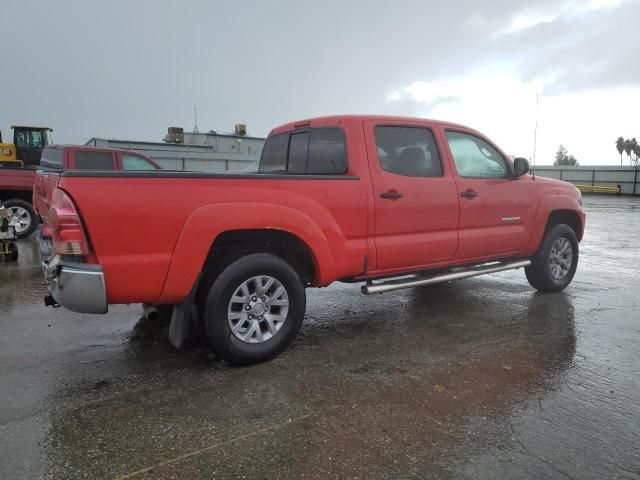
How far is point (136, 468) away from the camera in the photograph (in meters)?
2.41

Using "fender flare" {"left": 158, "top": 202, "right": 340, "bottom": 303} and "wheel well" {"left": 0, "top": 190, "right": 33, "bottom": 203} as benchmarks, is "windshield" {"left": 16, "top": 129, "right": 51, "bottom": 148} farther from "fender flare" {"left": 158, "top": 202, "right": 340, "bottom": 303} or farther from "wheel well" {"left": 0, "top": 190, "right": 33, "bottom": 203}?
"fender flare" {"left": 158, "top": 202, "right": 340, "bottom": 303}

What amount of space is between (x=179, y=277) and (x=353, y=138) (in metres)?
1.93

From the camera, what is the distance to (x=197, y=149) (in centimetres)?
2142

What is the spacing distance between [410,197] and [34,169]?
9.38 meters

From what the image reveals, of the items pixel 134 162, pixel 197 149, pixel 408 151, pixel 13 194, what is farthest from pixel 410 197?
pixel 197 149

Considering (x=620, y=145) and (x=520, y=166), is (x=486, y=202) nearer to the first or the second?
(x=520, y=166)

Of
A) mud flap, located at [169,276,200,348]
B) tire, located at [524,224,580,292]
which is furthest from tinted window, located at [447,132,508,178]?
mud flap, located at [169,276,200,348]

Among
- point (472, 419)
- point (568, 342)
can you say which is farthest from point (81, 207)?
point (568, 342)

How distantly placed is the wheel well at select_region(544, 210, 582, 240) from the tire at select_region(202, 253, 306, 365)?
367 centimetres

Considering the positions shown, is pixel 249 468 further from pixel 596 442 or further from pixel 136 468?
pixel 596 442

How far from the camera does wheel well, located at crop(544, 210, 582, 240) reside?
19.4 feet

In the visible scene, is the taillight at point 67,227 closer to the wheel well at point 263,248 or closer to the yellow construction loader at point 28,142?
the wheel well at point 263,248

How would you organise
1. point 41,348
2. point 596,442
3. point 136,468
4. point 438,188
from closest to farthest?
point 136,468, point 596,442, point 41,348, point 438,188

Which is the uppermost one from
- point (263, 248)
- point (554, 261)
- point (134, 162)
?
point (134, 162)
